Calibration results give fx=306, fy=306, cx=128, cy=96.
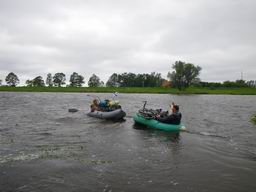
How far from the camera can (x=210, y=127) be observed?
2731cm

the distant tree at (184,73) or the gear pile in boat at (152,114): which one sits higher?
the distant tree at (184,73)

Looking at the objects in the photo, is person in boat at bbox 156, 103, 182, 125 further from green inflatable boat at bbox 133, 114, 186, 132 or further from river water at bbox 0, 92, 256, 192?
river water at bbox 0, 92, 256, 192

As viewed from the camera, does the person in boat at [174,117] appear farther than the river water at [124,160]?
Yes

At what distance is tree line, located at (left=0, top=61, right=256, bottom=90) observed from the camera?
112 metres

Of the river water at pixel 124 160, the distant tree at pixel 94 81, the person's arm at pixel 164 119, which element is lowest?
A: the river water at pixel 124 160

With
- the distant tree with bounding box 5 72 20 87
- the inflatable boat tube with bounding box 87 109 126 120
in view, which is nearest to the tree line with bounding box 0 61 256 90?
the distant tree with bounding box 5 72 20 87

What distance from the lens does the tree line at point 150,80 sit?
111688 mm

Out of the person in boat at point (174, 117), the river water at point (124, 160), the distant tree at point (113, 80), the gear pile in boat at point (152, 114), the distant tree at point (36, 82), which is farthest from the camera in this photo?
the distant tree at point (113, 80)

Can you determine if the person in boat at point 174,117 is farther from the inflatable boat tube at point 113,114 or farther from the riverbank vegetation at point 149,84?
the riverbank vegetation at point 149,84

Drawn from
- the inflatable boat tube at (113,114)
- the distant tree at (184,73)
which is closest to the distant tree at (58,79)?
the distant tree at (184,73)

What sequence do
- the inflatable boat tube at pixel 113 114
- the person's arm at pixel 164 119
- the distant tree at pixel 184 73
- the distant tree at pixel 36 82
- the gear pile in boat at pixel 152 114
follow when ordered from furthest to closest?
the distant tree at pixel 36 82 → the distant tree at pixel 184 73 → the inflatable boat tube at pixel 113 114 → the gear pile in boat at pixel 152 114 → the person's arm at pixel 164 119

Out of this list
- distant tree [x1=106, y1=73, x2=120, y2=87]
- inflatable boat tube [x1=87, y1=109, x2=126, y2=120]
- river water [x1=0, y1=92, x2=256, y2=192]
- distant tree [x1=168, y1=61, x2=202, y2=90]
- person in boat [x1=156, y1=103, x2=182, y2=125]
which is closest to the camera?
river water [x1=0, y1=92, x2=256, y2=192]

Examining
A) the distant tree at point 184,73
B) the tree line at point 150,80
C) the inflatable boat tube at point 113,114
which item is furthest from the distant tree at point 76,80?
the inflatable boat tube at point 113,114

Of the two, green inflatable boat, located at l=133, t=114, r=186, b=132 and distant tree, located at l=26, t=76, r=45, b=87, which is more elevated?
distant tree, located at l=26, t=76, r=45, b=87
